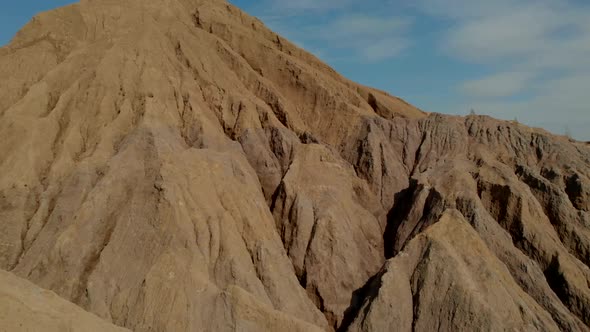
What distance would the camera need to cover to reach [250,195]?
1141 inches

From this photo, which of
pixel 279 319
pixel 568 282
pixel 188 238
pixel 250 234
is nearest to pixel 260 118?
pixel 250 234

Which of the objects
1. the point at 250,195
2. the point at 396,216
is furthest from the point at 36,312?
the point at 396,216

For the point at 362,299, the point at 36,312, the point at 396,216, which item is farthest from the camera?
the point at 396,216

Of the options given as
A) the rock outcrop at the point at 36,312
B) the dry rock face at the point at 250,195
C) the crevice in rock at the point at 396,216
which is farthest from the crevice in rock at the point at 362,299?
the rock outcrop at the point at 36,312

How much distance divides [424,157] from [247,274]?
17.3m

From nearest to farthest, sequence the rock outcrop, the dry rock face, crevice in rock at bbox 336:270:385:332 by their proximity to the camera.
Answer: the rock outcrop < the dry rock face < crevice in rock at bbox 336:270:385:332

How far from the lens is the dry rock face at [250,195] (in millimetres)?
23984

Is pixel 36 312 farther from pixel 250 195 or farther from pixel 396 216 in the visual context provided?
pixel 396 216

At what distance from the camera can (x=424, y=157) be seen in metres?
36.7

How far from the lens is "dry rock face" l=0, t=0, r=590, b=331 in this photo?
23984 mm

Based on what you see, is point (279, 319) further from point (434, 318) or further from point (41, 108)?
point (41, 108)

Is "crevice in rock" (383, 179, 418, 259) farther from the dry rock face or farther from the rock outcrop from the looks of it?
the rock outcrop

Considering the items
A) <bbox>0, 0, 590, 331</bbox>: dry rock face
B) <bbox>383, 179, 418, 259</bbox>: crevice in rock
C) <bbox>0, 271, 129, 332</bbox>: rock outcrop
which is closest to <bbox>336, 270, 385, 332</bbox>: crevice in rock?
<bbox>0, 0, 590, 331</bbox>: dry rock face

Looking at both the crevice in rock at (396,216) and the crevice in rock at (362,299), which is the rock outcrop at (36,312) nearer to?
the crevice in rock at (362,299)
